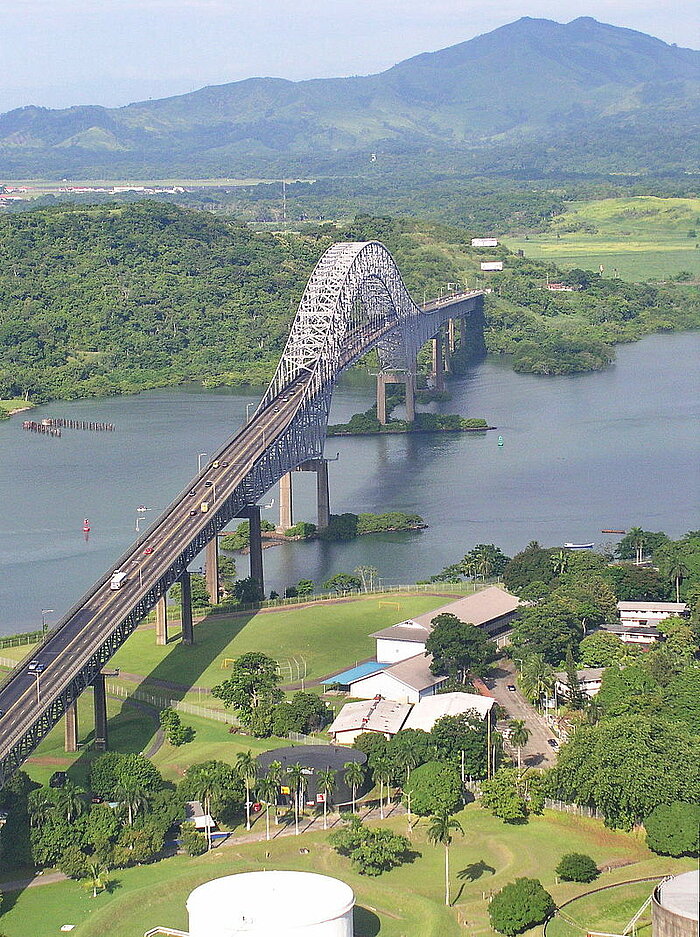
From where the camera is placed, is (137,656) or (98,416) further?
(98,416)

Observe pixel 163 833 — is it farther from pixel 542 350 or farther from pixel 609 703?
pixel 542 350

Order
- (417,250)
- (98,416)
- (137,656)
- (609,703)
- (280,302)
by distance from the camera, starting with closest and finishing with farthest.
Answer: (609,703), (137,656), (98,416), (280,302), (417,250)

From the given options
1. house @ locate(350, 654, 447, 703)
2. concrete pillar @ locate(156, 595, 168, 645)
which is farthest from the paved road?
concrete pillar @ locate(156, 595, 168, 645)

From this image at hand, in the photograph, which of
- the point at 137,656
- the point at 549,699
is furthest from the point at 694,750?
the point at 137,656

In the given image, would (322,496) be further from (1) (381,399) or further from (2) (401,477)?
(1) (381,399)

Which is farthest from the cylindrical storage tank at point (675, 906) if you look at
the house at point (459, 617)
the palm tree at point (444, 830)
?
the house at point (459, 617)
